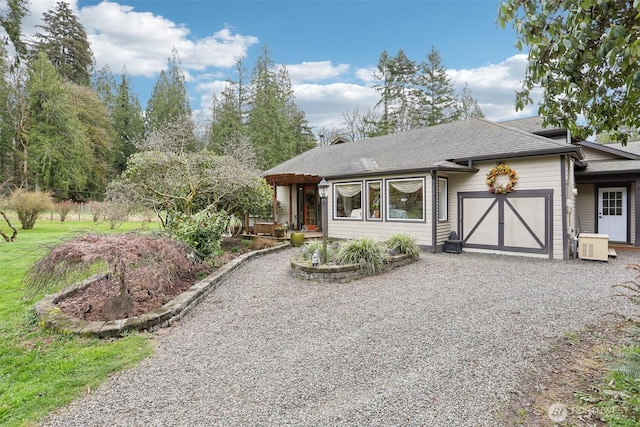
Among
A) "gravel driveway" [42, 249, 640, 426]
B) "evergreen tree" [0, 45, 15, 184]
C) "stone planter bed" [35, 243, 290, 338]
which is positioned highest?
"evergreen tree" [0, 45, 15, 184]

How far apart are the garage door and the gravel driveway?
236 centimetres

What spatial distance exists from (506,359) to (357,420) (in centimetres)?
171

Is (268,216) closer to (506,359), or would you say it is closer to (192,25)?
(192,25)

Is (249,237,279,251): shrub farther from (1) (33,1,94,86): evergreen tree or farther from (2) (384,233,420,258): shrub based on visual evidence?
(1) (33,1,94,86): evergreen tree

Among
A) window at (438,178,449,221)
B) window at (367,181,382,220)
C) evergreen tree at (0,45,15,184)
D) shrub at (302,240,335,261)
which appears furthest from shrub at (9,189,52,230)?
window at (438,178,449,221)

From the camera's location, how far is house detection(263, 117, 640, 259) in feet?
27.5

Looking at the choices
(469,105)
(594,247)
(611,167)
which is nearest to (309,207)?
(594,247)

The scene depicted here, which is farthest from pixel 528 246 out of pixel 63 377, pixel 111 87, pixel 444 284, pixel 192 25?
pixel 111 87

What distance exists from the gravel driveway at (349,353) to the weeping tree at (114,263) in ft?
2.54

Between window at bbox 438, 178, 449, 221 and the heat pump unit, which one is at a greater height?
window at bbox 438, 178, 449, 221

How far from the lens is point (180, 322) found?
4.30m

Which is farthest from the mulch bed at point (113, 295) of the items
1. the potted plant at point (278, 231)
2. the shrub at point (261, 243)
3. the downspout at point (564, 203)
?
the downspout at point (564, 203)

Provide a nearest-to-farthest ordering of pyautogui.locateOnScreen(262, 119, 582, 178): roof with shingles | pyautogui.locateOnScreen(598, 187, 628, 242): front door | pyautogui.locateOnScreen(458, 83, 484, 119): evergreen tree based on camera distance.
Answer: pyautogui.locateOnScreen(262, 119, 582, 178): roof with shingles → pyautogui.locateOnScreen(598, 187, 628, 242): front door → pyautogui.locateOnScreen(458, 83, 484, 119): evergreen tree

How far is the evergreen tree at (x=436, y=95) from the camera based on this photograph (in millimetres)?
25406
